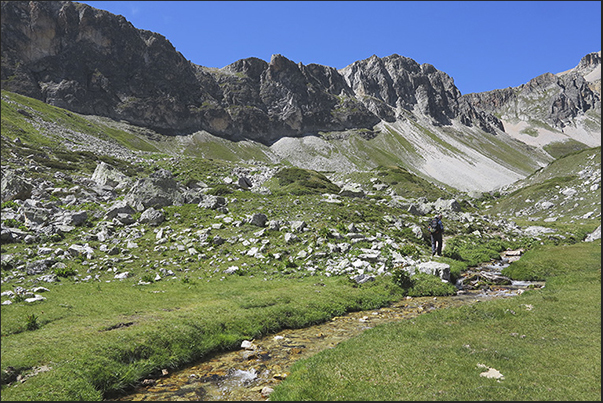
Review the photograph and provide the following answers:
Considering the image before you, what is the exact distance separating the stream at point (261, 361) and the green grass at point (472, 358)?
4.74 ft

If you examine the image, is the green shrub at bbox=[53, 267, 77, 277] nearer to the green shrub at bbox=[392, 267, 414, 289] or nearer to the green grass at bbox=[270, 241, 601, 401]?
the green grass at bbox=[270, 241, 601, 401]

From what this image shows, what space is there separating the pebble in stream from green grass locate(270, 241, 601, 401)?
1.32m

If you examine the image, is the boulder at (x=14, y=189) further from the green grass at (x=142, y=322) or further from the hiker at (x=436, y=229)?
the hiker at (x=436, y=229)

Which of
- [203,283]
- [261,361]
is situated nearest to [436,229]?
[203,283]

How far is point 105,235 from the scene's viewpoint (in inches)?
1000

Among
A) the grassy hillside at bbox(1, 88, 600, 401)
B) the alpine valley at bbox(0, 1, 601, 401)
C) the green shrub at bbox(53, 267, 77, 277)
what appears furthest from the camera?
the green shrub at bbox(53, 267, 77, 277)

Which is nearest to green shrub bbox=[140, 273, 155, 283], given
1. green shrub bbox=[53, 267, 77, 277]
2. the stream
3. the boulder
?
green shrub bbox=[53, 267, 77, 277]

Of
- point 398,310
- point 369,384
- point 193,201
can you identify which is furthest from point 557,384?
point 193,201

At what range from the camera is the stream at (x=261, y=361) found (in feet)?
38.1

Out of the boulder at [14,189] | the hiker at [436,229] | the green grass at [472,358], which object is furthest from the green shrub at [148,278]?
the hiker at [436,229]

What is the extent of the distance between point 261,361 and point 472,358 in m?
8.44

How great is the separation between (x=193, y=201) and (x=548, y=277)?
3511cm

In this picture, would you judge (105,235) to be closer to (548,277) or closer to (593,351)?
(593,351)

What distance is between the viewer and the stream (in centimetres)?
1162
